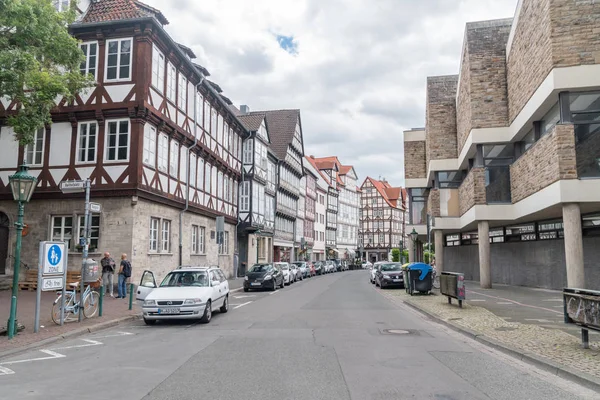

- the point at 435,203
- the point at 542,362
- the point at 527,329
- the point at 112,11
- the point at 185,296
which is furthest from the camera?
the point at 435,203

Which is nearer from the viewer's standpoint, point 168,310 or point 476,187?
point 168,310

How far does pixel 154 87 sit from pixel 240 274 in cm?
1979

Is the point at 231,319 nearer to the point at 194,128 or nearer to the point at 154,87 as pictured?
the point at 154,87

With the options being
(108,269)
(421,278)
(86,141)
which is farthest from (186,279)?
(421,278)

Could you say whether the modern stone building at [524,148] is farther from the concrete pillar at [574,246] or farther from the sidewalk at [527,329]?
the sidewalk at [527,329]

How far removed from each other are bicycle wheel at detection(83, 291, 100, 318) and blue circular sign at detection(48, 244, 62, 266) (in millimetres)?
1586

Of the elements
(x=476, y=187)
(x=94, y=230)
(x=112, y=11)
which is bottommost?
(x=94, y=230)

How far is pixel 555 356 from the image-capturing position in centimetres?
788

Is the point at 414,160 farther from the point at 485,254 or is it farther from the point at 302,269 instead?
the point at 485,254

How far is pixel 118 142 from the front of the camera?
20578mm

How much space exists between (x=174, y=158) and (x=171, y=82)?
3615 millimetres

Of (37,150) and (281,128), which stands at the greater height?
(281,128)

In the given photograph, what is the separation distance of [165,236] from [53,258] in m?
12.0

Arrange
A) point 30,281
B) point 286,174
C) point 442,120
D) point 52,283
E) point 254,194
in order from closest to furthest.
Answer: point 52,283
point 30,281
point 442,120
point 254,194
point 286,174
